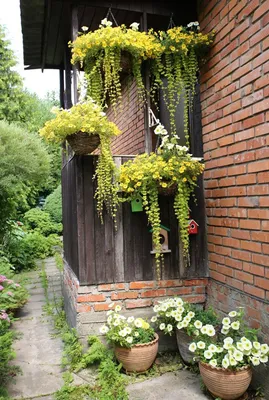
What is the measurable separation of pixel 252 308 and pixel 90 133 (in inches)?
81.5

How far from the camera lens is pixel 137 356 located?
3.21 metres

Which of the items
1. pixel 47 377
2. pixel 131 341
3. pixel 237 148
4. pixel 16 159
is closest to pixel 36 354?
pixel 47 377

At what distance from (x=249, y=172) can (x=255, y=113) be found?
1.59ft

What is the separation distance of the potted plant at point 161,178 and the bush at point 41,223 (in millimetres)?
9103

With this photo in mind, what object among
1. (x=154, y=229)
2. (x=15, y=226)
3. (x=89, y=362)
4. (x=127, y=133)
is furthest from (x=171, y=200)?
(x=15, y=226)

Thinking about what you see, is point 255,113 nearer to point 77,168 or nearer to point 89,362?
point 77,168

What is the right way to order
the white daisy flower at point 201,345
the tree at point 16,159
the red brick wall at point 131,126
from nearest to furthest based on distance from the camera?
the white daisy flower at point 201,345
the red brick wall at point 131,126
the tree at point 16,159

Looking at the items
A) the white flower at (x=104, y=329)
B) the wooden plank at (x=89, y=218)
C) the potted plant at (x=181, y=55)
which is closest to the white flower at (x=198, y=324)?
the white flower at (x=104, y=329)

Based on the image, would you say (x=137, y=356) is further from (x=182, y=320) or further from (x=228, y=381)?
(x=228, y=381)

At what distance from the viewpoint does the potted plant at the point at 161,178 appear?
130 inches

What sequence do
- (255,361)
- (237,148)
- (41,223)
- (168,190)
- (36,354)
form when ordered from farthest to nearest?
(41,223), (36,354), (168,190), (237,148), (255,361)

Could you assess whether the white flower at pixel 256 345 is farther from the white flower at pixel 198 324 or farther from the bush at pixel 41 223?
the bush at pixel 41 223

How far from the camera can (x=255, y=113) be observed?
293 centimetres

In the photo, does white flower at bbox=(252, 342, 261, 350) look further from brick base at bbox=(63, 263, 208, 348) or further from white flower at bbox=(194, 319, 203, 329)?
brick base at bbox=(63, 263, 208, 348)
